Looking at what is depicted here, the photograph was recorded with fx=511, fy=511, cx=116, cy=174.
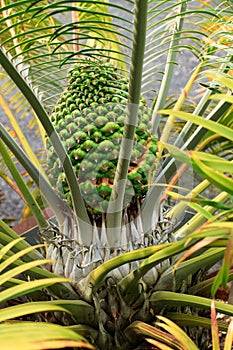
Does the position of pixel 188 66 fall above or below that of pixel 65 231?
above

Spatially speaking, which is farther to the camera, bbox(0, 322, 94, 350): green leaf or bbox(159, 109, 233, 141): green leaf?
bbox(159, 109, 233, 141): green leaf

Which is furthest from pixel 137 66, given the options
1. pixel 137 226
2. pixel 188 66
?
pixel 188 66

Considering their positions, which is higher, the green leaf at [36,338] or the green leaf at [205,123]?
the green leaf at [205,123]

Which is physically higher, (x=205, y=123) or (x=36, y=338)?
(x=205, y=123)

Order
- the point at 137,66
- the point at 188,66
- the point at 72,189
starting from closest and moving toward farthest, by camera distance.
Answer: the point at 137,66
the point at 72,189
the point at 188,66

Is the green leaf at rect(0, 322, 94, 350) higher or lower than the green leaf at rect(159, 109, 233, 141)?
lower

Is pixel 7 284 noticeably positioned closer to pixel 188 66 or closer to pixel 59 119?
pixel 59 119

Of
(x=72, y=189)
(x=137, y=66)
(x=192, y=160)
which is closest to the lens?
(x=192, y=160)

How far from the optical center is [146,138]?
68 cm

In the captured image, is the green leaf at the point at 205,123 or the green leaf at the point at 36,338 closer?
the green leaf at the point at 36,338

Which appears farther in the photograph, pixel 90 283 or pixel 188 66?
pixel 188 66

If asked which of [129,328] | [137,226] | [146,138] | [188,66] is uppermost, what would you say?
[188,66]

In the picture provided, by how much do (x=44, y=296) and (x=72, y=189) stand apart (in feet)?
0.59

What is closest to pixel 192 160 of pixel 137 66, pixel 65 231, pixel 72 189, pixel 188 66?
pixel 137 66
